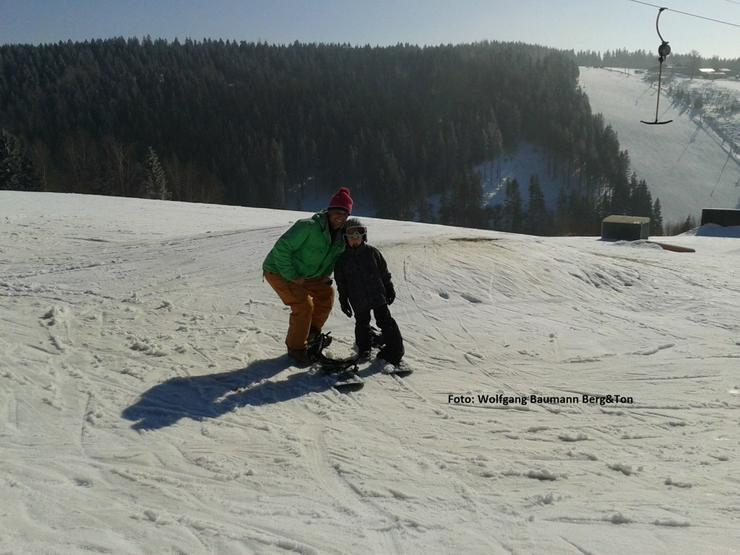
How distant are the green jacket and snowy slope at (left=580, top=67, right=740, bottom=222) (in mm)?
93054

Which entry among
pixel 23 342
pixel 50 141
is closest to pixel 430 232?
pixel 23 342

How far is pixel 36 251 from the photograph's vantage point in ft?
38.5

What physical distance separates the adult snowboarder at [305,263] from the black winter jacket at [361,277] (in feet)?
0.55

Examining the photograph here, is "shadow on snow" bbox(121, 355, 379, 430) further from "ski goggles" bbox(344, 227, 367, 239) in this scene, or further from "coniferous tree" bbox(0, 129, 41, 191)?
"coniferous tree" bbox(0, 129, 41, 191)

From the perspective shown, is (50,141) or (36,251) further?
(50,141)

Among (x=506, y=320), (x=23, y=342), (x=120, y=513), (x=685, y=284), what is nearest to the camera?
(x=120, y=513)

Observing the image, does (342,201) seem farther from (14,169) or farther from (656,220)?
(656,220)

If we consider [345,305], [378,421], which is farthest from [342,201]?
[378,421]

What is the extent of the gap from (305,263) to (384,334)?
1.19 metres

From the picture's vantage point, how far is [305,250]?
5.86 metres

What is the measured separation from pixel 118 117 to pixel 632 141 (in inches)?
3727

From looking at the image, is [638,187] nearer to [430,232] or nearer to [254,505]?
[430,232]

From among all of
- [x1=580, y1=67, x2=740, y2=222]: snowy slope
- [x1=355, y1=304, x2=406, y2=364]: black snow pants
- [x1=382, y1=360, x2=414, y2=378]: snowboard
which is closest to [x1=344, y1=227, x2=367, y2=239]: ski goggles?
[x1=355, y1=304, x2=406, y2=364]: black snow pants

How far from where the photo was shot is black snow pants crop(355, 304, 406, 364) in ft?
20.1
